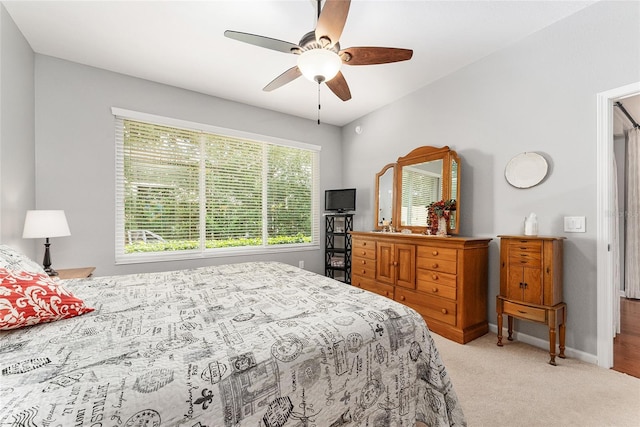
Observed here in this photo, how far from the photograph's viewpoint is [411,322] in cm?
134

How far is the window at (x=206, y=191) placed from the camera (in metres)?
3.25

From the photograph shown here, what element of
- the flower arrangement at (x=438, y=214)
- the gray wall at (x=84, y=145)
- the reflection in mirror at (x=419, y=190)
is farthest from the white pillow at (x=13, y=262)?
the reflection in mirror at (x=419, y=190)

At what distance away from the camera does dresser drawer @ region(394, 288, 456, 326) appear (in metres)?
2.63

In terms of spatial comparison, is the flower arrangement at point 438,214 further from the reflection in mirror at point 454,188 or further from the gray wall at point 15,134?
the gray wall at point 15,134

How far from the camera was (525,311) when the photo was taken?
90.3 inches

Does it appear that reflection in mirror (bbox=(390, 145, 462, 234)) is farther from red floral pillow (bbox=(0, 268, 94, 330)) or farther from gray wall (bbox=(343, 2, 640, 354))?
red floral pillow (bbox=(0, 268, 94, 330))

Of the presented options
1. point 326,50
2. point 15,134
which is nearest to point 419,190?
point 326,50

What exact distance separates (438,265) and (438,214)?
640mm

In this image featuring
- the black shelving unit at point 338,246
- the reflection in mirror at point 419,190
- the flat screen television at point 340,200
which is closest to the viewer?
the reflection in mirror at point 419,190

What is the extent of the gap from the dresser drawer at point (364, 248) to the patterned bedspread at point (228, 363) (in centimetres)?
185

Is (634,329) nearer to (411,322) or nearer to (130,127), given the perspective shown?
(411,322)

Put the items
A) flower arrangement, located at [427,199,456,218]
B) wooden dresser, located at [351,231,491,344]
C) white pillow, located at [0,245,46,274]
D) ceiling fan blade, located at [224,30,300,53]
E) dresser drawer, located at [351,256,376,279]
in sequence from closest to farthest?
white pillow, located at [0,245,46,274] → ceiling fan blade, located at [224,30,300,53] → wooden dresser, located at [351,231,491,344] → flower arrangement, located at [427,199,456,218] → dresser drawer, located at [351,256,376,279]

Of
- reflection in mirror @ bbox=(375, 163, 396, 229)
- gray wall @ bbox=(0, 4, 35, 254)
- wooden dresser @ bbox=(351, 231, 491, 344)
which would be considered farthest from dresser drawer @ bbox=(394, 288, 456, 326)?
gray wall @ bbox=(0, 4, 35, 254)

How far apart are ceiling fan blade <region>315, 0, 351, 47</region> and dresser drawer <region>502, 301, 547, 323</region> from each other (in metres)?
2.55
